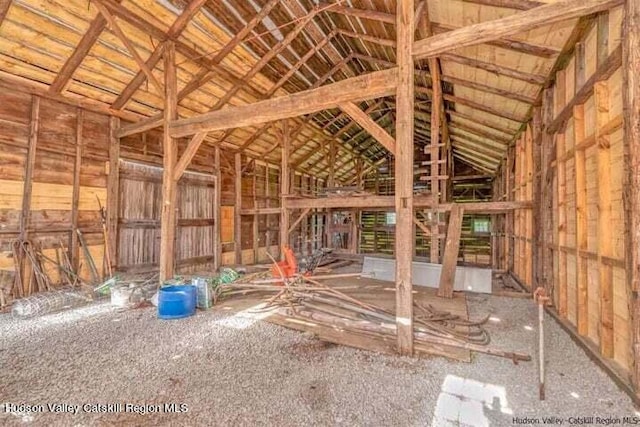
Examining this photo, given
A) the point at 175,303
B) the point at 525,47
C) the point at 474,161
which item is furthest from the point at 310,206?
the point at 474,161

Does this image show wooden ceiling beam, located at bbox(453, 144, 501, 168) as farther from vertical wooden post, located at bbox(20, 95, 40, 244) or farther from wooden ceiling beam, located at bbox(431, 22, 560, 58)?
vertical wooden post, located at bbox(20, 95, 40, 244)

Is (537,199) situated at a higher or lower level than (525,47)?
lower

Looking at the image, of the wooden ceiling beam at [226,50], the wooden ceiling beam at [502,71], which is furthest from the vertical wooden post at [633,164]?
the wooden ceiling beam at [226,50]

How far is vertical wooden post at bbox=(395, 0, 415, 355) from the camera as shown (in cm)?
332

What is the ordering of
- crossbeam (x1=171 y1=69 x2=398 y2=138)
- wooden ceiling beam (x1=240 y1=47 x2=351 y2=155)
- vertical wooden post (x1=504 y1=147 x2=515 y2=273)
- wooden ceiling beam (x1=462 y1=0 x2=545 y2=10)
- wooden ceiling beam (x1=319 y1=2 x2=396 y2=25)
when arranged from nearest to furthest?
wooden ceiling beam (x1=462 y1=0 x2=545 y2=10), crossbeam (x1=171 y1=69 x2=398 y2=138), wooden ceiling beam (x1=319 y1=2 x2=396 y2=25), wooden ceiling beam (x1=240 y1=47 x2=351 y2=155), vertical wooden post (x1=504 y1=147 x2=515 y2=273)

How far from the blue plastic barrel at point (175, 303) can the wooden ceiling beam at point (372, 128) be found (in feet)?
12.1

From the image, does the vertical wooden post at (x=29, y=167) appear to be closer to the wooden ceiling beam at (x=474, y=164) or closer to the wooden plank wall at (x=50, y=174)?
the wooden plank wall at (x=50, y=174)

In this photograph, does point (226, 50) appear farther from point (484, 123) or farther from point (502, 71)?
point (484, 123)

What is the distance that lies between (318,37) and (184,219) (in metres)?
5.93

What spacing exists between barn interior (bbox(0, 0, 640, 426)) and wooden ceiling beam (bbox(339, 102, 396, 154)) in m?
0.02

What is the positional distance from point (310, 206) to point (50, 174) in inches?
215

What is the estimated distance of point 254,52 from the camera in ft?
22.0

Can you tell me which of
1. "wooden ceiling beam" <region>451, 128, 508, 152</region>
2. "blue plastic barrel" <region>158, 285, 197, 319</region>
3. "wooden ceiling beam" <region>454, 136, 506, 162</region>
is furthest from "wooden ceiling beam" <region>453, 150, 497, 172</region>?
"blue plastic barrel" <region>158, 285, 197, 319</region>

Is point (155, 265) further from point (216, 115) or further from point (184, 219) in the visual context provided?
point (216, 115)
